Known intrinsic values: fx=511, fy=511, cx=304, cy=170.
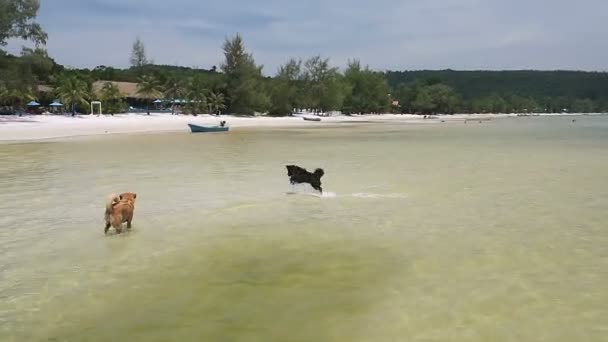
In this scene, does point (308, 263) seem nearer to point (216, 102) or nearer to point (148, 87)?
→ point (148, 87)

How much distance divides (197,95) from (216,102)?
15.0 feet

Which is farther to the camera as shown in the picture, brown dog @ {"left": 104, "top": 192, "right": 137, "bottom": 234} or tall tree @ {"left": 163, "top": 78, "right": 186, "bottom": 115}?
tall tree @ {"left": 163, "top": 78, "right": 186, "bottom": 115}

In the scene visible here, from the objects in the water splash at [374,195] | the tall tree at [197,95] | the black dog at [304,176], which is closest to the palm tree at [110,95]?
A: the tall tree at [197,95]

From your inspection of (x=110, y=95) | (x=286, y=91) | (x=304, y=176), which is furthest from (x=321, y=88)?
(x=304, y=176)

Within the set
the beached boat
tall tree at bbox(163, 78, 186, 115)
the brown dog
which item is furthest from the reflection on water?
tall tree at bbox(163, 78, 186, 115)

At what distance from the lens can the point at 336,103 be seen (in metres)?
120

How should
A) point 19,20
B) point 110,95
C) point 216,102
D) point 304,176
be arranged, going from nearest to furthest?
point 304,176 < point 19,20 < point 110,95 < point 216,102

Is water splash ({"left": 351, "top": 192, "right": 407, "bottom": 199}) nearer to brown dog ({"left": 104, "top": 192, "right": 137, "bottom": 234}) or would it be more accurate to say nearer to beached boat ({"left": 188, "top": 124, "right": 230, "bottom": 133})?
brown dog ({"left": 104, "top": 192, "right": 137, "bottom": 234})

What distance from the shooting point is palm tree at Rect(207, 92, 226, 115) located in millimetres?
94500

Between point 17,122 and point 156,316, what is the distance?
2198 inches

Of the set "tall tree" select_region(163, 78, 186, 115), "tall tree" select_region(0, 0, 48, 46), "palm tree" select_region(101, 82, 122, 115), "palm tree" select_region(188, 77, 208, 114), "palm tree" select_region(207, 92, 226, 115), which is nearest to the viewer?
"tall tree" select_region(0, 0, 48, 46)

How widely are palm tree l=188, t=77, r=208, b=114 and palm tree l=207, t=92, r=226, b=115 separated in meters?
1.77

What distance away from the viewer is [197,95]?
91250 millimetres

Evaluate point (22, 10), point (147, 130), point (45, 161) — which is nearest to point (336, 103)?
point (147, 130)
